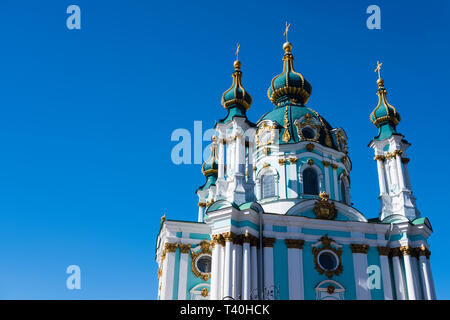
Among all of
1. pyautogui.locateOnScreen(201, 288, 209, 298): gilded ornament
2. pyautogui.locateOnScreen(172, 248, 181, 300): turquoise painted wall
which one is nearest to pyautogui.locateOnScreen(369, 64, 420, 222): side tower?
pyautogui.locateOnScreen(201, 288, 209, 298): gilded ornament

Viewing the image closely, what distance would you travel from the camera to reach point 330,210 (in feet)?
72.9

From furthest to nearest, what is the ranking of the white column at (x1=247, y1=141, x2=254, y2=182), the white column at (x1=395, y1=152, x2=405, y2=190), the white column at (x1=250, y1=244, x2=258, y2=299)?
1. the white column at (x1=395, y1=152, x2=405, y2=190)
2. the white column at (x1=247, y1=141, x2=254, y2=182)
3. the white column at (x1=250, y1=244, x2=258, y2=299)

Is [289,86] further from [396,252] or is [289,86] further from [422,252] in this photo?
[422,252]

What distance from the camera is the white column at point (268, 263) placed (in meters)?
19.8

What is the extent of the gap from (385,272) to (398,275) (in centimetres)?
58

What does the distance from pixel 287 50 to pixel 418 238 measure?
1407 centimetres

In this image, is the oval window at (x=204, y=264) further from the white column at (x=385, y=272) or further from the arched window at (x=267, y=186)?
the white column at (x=385, y=272)

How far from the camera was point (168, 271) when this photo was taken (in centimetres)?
2098

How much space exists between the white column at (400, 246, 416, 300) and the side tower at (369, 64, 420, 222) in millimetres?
1467

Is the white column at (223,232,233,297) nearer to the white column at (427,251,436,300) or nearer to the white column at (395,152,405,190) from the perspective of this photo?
the white column at (427,251,436,300)

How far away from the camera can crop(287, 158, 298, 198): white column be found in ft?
79.4

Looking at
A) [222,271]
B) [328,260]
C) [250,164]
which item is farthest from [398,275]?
[250,164]

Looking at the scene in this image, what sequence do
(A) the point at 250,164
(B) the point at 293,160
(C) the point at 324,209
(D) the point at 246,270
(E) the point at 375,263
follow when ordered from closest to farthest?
1. (D) the point at 246,270
2. (E) the point at 375,263
3. (C) the point at 324,209
4. (A) the point at 250,164
5. (B) the point at 293,160
